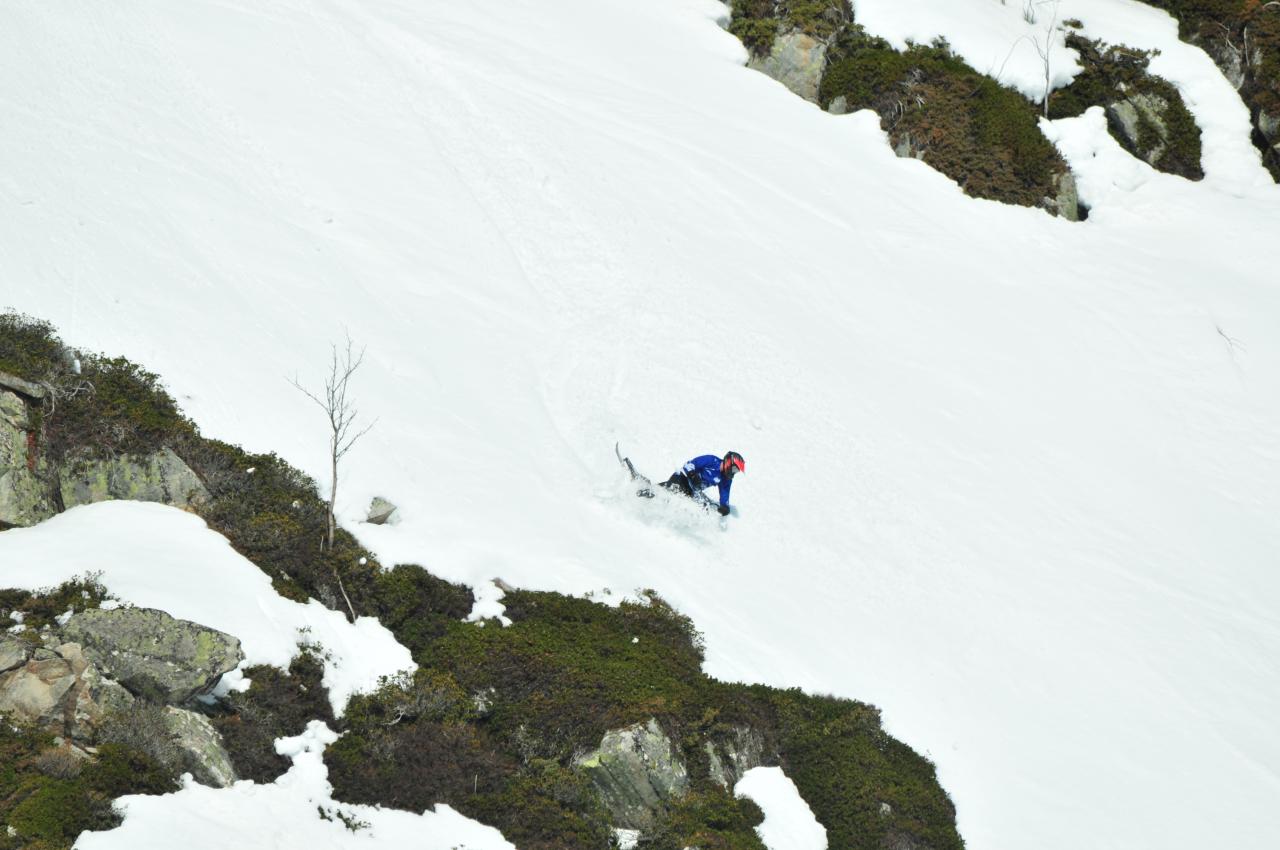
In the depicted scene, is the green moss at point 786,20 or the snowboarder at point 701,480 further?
the green moss at point 786,20

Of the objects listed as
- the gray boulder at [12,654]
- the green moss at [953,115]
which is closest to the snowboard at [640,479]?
the gray boulder at [12,654]

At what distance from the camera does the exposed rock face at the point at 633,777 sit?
1285cm

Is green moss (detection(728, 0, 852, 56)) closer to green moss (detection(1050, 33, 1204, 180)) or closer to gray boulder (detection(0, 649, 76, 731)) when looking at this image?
green moss (detection(1050, 33, 1204, 180))

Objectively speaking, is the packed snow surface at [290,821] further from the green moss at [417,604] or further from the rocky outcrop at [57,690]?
the green moss at [417,604]

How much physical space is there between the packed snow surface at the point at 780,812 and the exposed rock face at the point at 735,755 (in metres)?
0.12

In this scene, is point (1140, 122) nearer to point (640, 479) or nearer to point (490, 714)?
point (640, 479)

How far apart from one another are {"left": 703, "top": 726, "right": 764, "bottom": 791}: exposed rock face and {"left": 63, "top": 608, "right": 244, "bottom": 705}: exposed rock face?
6.47 metres

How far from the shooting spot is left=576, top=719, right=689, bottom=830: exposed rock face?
42.2ft

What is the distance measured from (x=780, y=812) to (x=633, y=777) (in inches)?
93.5

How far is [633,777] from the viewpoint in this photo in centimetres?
1301

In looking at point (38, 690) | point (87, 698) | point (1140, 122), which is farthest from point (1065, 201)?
point (38, 690)

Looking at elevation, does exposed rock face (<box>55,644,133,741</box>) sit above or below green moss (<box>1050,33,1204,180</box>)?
below

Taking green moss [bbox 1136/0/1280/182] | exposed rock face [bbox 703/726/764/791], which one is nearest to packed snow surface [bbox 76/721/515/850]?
exposed rock face [bbox 703/726/764/791]

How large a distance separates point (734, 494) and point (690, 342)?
17.1 feet
